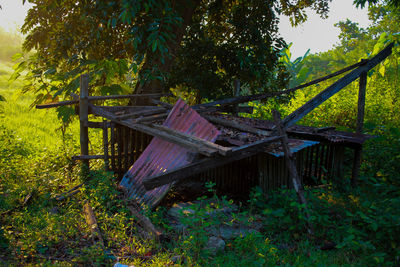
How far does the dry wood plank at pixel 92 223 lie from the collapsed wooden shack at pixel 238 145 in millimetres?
882

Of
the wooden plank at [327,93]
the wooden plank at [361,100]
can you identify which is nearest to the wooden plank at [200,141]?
the wooden plank at [327,93]

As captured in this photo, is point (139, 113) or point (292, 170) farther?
point (139, 113)

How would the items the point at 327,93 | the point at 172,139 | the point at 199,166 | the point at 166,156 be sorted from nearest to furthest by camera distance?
the point at 199,166, the point at 172,139, the point at 166,156, the point at 327,93

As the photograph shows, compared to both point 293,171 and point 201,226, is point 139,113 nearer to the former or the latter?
point 201,226

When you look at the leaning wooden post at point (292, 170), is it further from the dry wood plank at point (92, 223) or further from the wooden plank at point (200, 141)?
the dry wood plank at point (92, 223)

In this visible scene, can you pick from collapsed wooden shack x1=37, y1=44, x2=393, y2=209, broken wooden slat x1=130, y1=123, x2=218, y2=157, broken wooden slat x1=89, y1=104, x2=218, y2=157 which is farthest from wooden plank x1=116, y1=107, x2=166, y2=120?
broken wooden slat x1=130, y1=123, x2=218, y2=157

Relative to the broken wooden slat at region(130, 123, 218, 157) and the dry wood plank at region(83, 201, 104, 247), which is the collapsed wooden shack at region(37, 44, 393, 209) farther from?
the dry wood plank at region(83, 201, 104, 247)

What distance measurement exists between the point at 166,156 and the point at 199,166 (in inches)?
62.0

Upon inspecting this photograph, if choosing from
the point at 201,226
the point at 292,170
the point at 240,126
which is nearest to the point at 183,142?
the point at 201,226

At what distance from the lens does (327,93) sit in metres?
6.49

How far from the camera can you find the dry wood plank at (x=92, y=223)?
188 inches

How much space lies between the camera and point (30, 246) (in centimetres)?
458

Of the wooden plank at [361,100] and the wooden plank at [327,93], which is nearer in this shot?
the wooden plank at [327,93]

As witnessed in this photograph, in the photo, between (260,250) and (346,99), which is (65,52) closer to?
(260,250)
